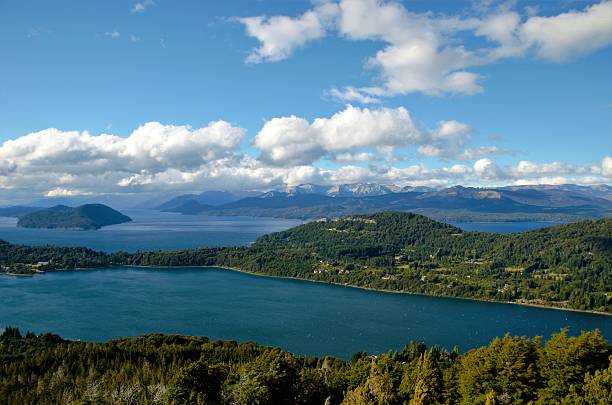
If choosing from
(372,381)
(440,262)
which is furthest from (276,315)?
(440,262)

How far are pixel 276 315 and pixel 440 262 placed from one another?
75.6 m

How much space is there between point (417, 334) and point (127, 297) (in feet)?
197

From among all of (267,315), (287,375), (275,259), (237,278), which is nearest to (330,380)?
(287,375)

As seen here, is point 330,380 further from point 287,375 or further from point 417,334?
point 417,334

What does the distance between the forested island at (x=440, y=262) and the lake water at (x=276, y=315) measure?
306 inches

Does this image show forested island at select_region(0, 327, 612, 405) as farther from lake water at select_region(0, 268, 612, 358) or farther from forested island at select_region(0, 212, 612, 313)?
forested island at select_region(0, 212, 612, 313)

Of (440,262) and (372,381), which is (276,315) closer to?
(372,381)

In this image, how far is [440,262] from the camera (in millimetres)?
142625

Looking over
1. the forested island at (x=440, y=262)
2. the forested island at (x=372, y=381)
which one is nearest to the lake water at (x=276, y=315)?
the forested island at (x=440, y=262)

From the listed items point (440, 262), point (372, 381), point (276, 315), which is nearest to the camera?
point (372, 381)

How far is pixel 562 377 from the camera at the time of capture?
26.5m

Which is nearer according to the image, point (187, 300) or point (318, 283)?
point (187, 300)

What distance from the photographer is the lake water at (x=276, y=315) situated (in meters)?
71.0

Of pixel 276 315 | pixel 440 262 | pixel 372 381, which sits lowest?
pixel 276 315
